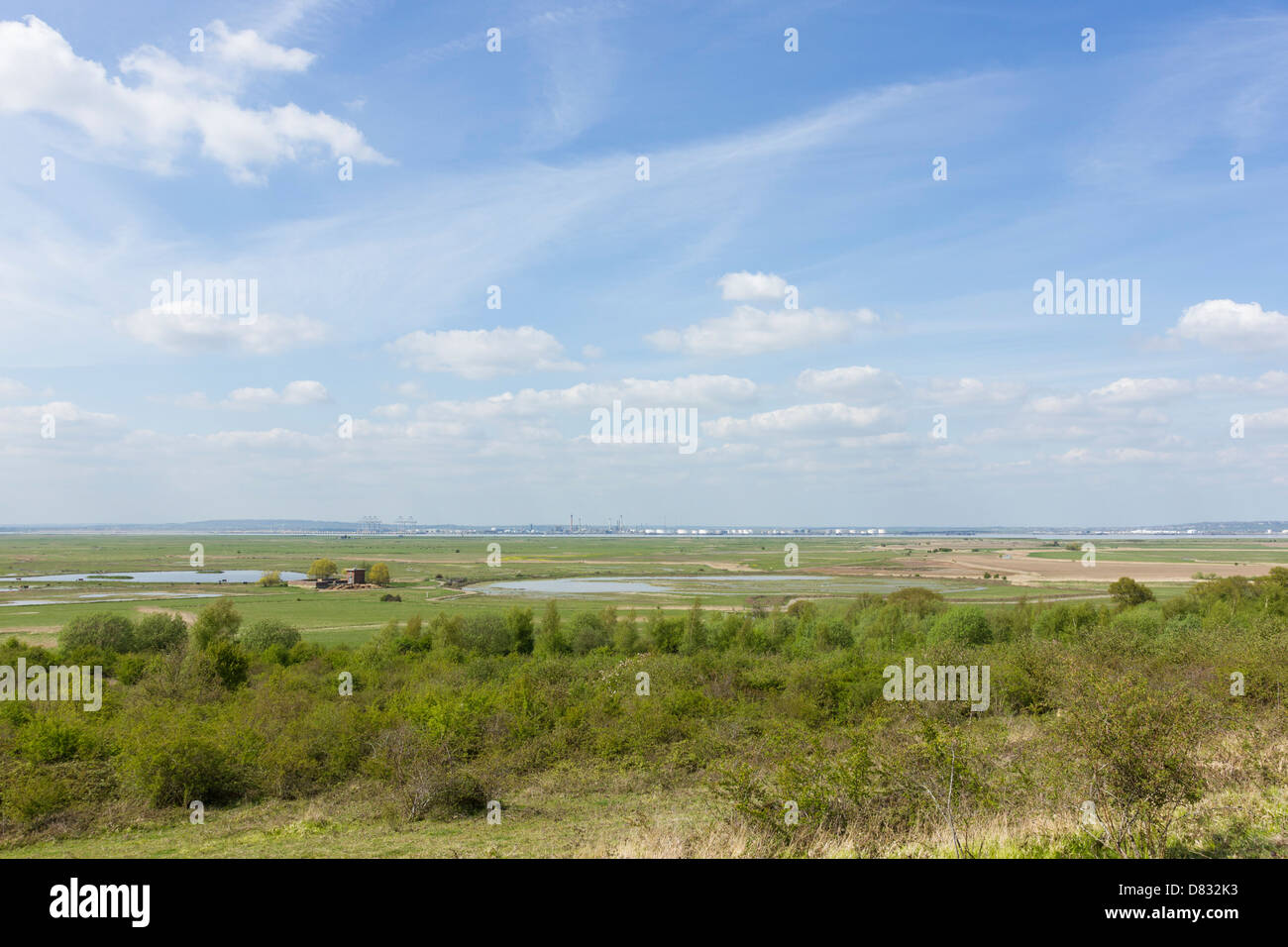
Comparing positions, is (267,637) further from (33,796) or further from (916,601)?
(916,601)

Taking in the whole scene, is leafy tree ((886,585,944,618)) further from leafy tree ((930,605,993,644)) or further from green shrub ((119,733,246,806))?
green shrub ((119,733,246,806))

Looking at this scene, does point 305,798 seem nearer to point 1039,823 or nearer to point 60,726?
point 60,726

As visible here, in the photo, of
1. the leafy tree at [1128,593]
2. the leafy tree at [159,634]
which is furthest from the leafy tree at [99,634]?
the leafy tree at [1128,593]

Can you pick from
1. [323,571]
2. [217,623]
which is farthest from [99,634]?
[323,571]

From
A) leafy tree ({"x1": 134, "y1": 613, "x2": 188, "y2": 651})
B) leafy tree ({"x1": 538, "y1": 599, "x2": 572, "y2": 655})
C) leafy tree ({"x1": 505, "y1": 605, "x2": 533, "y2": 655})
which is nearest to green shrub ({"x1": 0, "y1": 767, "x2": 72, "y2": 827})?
leafy tree ({"x1": 134, "y1": 613, "x2": 188, "y2": 651})

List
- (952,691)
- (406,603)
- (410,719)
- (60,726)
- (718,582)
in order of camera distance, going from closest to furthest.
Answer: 1. (60,726)
2. (410,719)
3. (952,691)
4. (406,603)
5. (718,582)

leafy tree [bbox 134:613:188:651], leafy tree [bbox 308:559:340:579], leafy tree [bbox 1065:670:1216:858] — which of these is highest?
leafy tree [bbox 1065:670:1216:858]
